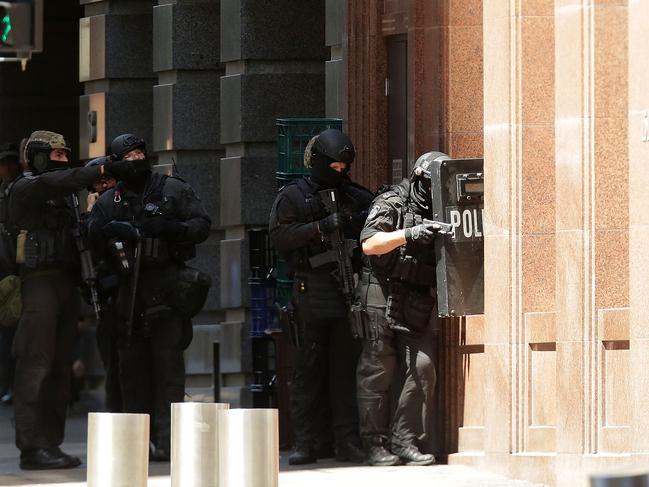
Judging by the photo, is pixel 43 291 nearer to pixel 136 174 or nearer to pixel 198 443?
pixel 136 174

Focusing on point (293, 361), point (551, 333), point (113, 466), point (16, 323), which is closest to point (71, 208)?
point (16, 323)

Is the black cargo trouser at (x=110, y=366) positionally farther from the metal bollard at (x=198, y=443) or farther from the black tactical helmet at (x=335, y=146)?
the metal bollard at (x=198, y=443)

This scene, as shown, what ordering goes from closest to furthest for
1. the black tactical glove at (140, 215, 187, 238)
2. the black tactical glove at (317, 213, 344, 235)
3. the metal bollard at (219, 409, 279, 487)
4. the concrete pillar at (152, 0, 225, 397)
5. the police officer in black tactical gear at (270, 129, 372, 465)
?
the metal bollard at (219, 409, 279, 487), the black tactical glove at (317, 213, 344, 235), the police officer in black tactical gear at (270, 129, 372, 465), the black tactical glove at (140, 215, 187, 238), the concrete pillar at (152, 0, 225, 397)

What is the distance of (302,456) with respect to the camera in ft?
45.4

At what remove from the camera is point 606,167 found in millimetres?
11781

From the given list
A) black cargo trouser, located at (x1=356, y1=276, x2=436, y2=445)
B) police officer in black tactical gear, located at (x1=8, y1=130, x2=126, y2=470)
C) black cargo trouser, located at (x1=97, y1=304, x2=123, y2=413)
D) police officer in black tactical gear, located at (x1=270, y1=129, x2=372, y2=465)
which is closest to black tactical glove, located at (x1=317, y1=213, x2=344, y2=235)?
police officer in black tactical gear, located at (x1=270, y1=129, x2=372, y2=465)

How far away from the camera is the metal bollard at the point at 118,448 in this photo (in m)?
9.41

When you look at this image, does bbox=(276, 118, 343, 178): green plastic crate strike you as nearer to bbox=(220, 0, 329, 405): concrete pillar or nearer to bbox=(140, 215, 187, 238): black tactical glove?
bbox=(140, 215, 187, 238): black tactical glove

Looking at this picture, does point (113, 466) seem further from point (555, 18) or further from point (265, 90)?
point (265, 90)

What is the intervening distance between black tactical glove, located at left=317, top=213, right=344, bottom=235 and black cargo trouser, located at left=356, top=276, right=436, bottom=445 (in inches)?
17.6

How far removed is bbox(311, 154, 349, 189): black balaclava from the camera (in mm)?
13766

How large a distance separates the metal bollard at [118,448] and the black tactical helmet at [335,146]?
4.53 m

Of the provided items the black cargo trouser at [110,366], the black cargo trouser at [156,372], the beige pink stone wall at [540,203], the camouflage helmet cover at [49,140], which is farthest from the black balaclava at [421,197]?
the black cargo trouser at [110,366]

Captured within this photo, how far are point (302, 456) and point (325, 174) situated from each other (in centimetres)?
186
